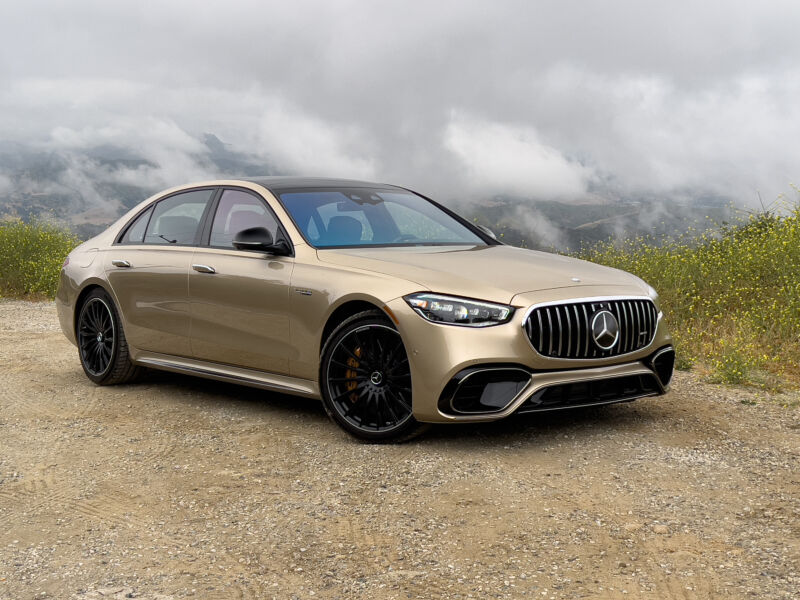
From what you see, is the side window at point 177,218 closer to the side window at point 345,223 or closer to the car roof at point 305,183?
the car roof at point 305,183

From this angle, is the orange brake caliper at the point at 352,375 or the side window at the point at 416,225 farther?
the side window at the point at 416,225

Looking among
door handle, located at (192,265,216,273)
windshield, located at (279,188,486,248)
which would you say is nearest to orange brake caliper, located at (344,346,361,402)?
windshield, located at (279,188,486,248)

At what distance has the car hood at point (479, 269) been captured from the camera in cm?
504

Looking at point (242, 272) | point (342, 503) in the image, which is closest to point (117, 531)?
point (342, 503)

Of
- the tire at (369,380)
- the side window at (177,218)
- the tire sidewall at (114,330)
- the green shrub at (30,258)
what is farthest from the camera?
the green shrub at (30,258)

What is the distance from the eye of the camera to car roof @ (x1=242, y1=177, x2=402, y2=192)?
250 inches

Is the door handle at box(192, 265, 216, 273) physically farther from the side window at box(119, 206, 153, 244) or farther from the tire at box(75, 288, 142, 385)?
the tire at box(75, 288, 142, 385)

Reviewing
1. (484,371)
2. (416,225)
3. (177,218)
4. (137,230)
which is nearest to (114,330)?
(137,230)

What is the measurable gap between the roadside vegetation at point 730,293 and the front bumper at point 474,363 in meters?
2.85

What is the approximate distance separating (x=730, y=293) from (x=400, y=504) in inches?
251

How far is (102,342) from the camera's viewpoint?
747 centimetres

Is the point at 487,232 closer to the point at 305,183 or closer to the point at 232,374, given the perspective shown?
the point at 305,183

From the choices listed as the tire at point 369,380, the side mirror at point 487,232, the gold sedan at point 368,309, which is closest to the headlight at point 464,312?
the gold sedan at point 368,309

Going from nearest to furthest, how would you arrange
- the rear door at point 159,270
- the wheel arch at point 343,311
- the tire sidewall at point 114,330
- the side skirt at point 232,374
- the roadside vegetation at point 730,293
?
1. the wheel arch at point 343,311
2. the side skirt at point 232,374
3. the rear door at point 159,270
4. the tire sidewall at point 114,330
5. the roadside vegetation at point 730,293
